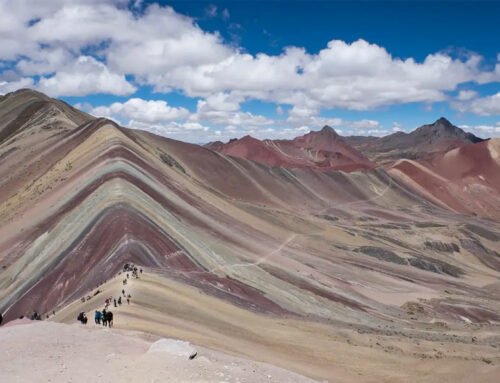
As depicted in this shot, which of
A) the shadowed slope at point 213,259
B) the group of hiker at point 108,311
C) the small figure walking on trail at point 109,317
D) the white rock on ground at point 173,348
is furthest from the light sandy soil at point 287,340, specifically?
the white rock on ground at point 173,348

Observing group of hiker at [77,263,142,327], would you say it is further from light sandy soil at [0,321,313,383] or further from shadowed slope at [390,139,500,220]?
shadowed slope at [390,139,500,220]

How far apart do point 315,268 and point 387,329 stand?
18.9 meters

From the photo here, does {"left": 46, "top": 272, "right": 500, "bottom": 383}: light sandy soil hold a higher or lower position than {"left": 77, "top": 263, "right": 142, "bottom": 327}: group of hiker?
lower

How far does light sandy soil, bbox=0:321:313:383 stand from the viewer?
478 inches

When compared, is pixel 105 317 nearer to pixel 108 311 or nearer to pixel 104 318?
pixel 104 318

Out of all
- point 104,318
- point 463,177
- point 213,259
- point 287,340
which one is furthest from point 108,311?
point 463,177

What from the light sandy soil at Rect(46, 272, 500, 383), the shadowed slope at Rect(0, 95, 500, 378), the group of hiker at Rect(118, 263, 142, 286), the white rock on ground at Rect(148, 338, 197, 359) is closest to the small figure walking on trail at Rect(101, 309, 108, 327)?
the light sandy soil at Rect(46, 272, 500, 383)

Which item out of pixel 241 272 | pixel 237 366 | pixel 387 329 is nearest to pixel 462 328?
pixel 387 329

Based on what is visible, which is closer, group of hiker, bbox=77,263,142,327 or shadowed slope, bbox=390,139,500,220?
group of hiker, bbox=77,263,142,327

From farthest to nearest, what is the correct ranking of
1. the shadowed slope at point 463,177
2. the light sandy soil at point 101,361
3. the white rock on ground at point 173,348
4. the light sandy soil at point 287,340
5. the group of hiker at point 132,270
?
the shadowed slope at point 463,177 → the group of hiker at point 132,270 → the light sandy soil at point 287,340 → the white rock on ground at point 173,348 → the light sandy soil at point 101,361

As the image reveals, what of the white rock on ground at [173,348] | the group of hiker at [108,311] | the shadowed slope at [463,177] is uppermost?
the shadowed slope at [463,177]

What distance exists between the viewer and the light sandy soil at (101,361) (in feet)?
39.8

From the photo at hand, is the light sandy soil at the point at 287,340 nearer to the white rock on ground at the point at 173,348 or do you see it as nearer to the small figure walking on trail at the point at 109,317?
the small figure walking on trail at the point at 109,317

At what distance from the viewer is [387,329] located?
37.1 m
